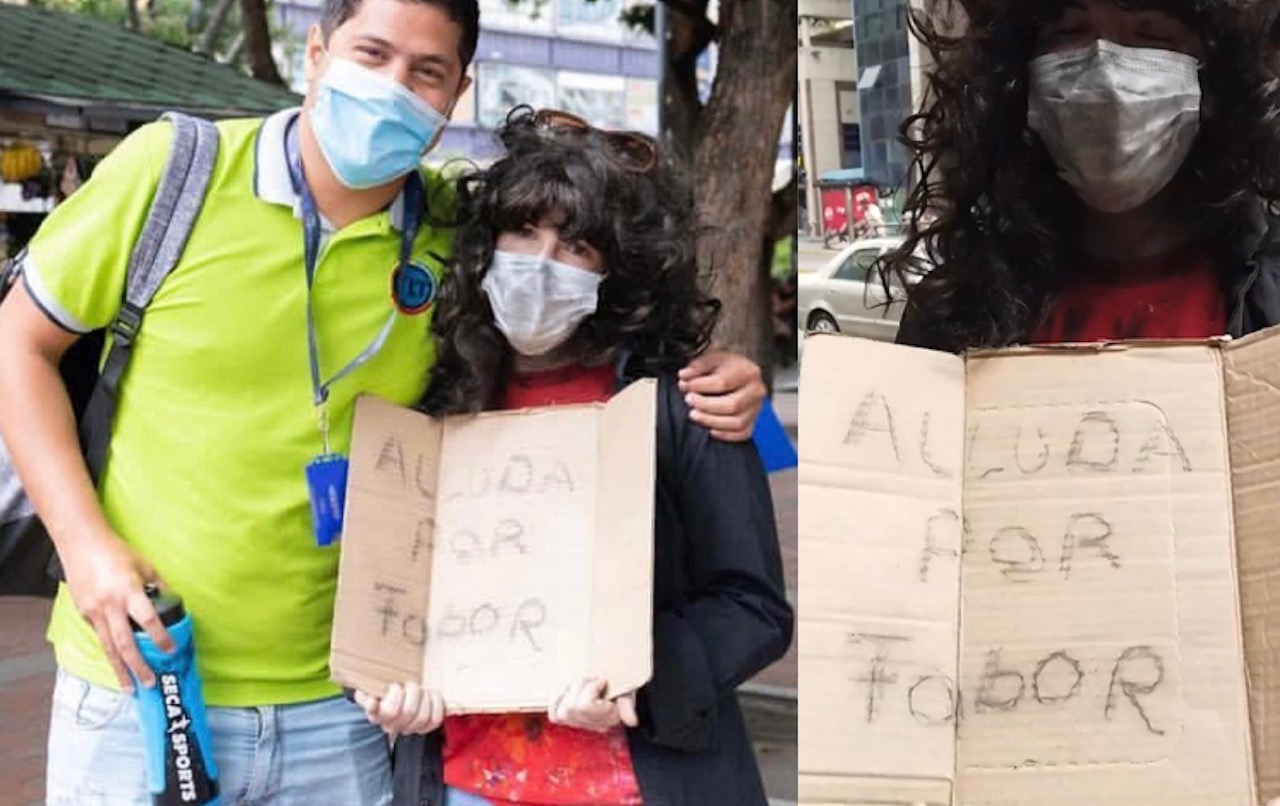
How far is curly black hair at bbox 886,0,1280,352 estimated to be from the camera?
50.9 inches

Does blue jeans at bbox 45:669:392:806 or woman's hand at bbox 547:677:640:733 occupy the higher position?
woman's hand at bbox 547:677:640:733

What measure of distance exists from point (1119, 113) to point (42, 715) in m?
4.46

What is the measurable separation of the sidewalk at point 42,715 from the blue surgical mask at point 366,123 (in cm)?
171

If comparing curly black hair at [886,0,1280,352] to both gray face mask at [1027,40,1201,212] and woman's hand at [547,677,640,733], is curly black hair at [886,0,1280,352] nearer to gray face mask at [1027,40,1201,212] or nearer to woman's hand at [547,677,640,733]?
gray face mask at [1027,40,1201,212]

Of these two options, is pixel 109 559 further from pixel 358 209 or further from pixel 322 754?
pixel 358 209

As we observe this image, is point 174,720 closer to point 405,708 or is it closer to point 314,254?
point 405,708

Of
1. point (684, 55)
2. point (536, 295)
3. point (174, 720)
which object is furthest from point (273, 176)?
point (684, 55)

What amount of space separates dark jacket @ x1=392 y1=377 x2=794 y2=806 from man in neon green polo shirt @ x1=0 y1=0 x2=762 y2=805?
0.06 meters

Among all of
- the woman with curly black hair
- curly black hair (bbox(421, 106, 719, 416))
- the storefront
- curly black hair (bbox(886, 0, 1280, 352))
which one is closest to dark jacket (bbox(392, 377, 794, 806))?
the woman with curly black hair

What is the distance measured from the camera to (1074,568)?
1.25m

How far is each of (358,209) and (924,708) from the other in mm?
913

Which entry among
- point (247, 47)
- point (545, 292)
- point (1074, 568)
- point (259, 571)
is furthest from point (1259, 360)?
point (247, 47)

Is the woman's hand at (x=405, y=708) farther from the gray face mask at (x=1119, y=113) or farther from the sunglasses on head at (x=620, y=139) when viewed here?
the gray face mask at (x=1119, y=113)

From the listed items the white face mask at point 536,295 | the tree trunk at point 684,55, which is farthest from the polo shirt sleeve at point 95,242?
the tree trunk at point 684,55
